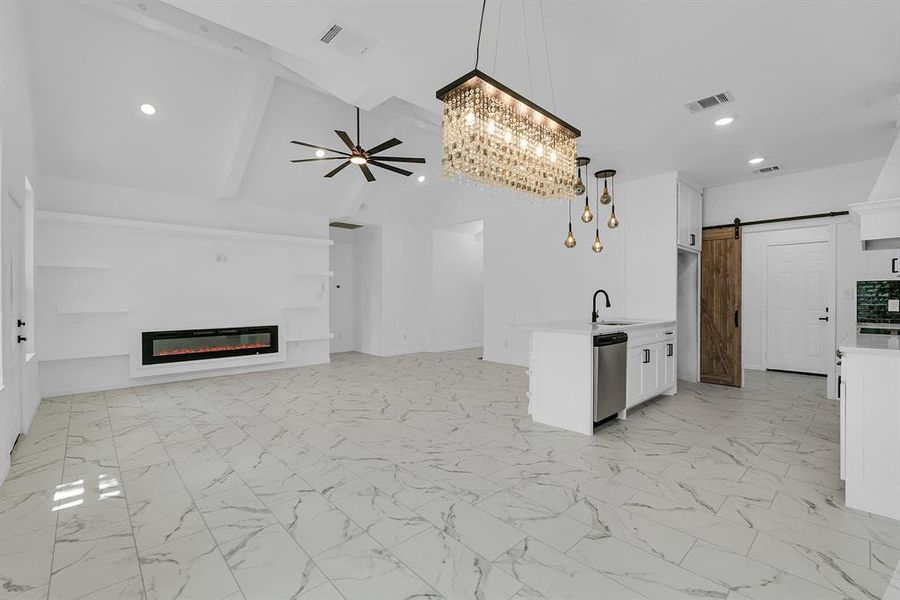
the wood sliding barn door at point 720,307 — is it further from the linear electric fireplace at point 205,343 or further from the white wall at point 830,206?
the linear electric fireplace at point 205,343

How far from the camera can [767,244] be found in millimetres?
6535

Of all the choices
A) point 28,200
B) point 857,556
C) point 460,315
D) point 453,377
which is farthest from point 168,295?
point 857,556

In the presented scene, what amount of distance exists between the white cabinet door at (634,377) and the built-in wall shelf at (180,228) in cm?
547

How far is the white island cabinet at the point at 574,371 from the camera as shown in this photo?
3.68m

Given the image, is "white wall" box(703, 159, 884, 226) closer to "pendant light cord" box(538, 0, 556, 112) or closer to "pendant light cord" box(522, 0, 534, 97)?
"pendant light cord" box(538, 0, 556, 112)

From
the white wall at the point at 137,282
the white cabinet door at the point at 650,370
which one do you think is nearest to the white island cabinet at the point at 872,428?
the white cabinet door at the point at 650,370

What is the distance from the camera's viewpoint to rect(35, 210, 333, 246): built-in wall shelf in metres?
4.98

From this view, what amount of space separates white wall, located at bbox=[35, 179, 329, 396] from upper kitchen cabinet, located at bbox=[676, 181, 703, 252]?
5770mm

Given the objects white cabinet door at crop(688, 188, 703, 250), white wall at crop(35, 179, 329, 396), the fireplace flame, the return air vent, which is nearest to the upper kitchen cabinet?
white cabinet door at crop(688, 188, 703, 250)

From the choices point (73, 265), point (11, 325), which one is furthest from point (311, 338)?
point (11, 325)

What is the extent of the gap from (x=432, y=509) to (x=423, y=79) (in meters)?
2.95

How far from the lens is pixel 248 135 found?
531cm

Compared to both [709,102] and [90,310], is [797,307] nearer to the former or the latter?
[709,102]

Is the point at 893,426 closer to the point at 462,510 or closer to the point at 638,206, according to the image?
the point at 462,510
